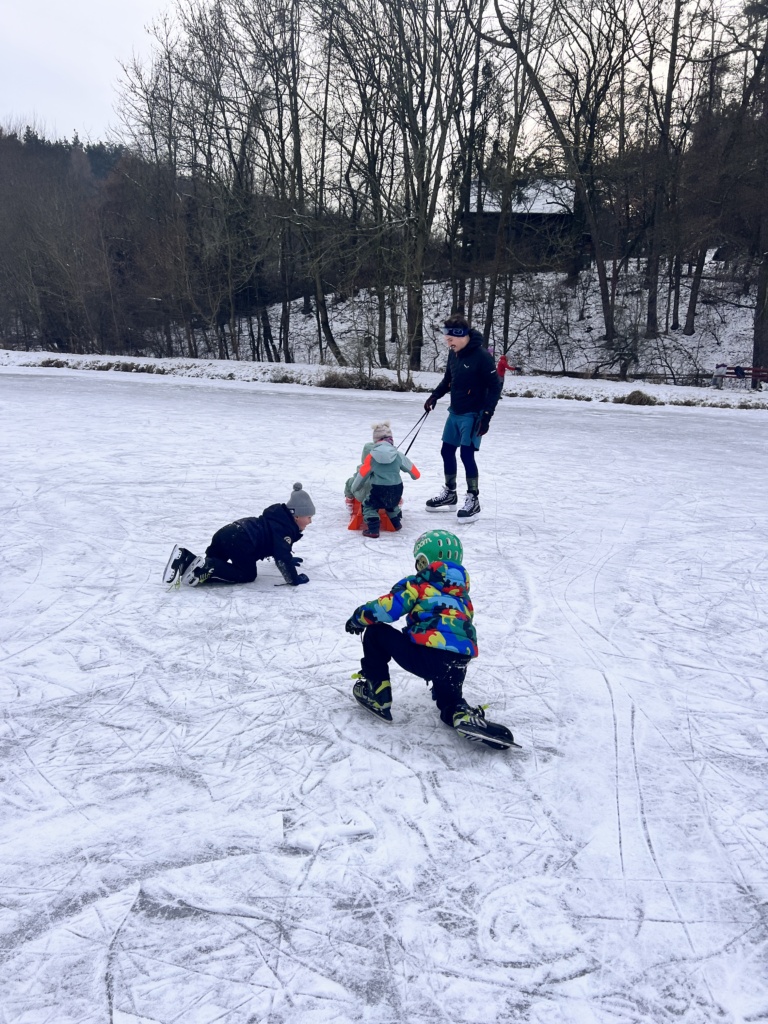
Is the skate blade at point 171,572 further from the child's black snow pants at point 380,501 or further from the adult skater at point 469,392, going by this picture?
the adult skater at point 469,392

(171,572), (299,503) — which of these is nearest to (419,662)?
(299,503)

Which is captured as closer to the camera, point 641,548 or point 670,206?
point 641,548

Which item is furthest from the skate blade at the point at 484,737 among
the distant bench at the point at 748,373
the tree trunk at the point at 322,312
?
the tree trunk at the point at 322,312

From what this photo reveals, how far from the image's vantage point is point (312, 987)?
1.95 metres

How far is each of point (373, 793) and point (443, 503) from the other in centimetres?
411

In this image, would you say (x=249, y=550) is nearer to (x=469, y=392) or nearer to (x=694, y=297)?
(x=469, y=392)

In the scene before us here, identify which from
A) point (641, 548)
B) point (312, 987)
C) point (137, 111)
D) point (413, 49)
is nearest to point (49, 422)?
point (641, 548)

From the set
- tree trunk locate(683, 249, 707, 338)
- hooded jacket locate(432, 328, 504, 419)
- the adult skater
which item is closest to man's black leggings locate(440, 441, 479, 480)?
the adult skater

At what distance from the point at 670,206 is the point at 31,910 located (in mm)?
27904

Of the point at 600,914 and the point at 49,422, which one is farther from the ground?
the point at 49,422

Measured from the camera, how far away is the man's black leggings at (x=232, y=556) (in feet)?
15.3

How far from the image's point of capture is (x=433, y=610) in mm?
3012

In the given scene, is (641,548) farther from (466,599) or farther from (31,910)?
(31,910)

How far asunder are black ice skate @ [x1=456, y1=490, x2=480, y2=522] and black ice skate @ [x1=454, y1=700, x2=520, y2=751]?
134 inches
